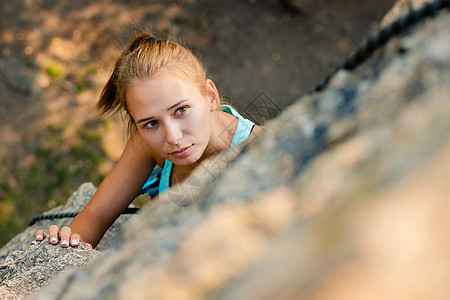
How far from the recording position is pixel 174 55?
1.58 meters

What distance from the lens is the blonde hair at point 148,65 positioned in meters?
1.49

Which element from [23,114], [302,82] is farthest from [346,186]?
[302,82]

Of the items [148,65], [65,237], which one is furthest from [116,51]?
[65,237]

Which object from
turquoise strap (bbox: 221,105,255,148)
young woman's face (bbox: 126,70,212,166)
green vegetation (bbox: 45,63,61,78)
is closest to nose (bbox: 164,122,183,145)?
young woman's face (bbox: 126,70,212,166)

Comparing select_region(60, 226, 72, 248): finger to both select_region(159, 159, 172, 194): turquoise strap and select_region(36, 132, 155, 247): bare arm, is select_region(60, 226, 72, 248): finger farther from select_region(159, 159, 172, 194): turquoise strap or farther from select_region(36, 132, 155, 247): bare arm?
select_region(159, 159, 172, 194): turquoise strap

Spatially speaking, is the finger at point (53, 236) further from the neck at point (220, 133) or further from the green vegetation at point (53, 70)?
the green vegetation at point (53, 70)

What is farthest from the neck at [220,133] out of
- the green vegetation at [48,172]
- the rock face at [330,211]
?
the green vegetation at [48,172]

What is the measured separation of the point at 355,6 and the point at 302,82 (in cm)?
117

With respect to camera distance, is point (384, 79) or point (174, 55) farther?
point (174, 55)

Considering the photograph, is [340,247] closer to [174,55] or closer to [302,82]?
[174,55]

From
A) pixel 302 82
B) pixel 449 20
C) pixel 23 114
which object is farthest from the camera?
pixel 302 82

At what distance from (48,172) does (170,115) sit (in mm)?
2487

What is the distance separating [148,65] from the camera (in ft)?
4.86

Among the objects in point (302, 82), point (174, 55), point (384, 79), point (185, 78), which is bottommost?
point (384, 79)
